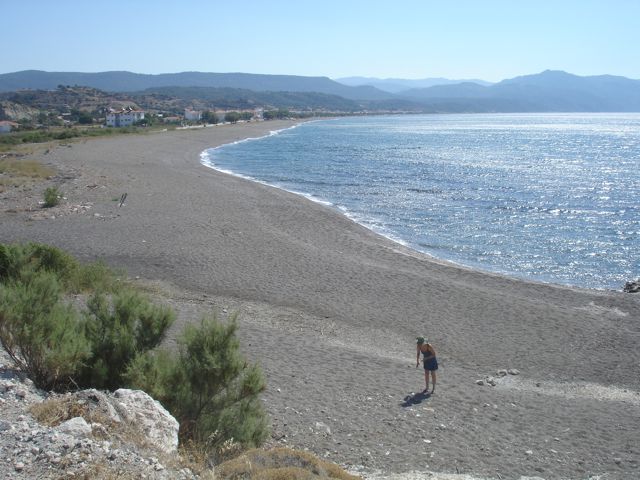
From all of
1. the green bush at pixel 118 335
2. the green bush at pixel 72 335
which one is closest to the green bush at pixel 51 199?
the green bush at pixel 72 335

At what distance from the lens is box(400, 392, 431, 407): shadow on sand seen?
32.3 ft

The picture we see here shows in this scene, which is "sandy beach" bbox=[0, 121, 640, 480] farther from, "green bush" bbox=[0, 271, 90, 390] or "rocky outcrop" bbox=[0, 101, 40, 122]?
"rocky outcrop" bbox=[0, 101, 40, 122]

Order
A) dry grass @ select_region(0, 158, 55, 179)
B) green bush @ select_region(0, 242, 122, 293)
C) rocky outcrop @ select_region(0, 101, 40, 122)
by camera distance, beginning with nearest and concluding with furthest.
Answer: green bush @ select_region(0, 242, 122, 293) < dry grass @ select_region(0, 158, 55, 179) < rocky outcrop @ select_region(0, 101, 40, 122)

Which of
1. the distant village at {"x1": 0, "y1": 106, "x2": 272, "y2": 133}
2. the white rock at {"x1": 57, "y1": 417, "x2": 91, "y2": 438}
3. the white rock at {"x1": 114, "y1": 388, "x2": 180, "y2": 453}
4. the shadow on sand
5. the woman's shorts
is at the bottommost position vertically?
the shadow on sand

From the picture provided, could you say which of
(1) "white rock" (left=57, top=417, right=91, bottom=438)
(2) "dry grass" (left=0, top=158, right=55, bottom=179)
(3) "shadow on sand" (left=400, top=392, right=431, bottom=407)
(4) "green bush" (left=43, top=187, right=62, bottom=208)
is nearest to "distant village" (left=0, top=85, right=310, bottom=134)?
(2) "dry grass" (left=0, top=158, right=55, bottom=179)

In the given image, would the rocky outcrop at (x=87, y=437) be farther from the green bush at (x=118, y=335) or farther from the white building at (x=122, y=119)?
the white building at (x=122, y=119)

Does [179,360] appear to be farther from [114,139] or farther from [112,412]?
[114,139]

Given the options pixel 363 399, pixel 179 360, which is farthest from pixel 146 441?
pixel 363 399

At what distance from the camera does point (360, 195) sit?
35375 millimetres

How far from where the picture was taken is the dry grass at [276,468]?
525cm

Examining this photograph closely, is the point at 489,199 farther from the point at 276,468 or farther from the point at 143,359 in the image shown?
the point at 276,468

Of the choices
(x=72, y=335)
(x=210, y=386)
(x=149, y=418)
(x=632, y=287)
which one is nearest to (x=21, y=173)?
(x=72, y=335)

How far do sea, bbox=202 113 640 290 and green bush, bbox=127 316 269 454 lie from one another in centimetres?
1435

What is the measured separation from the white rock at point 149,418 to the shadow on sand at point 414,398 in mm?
4723
